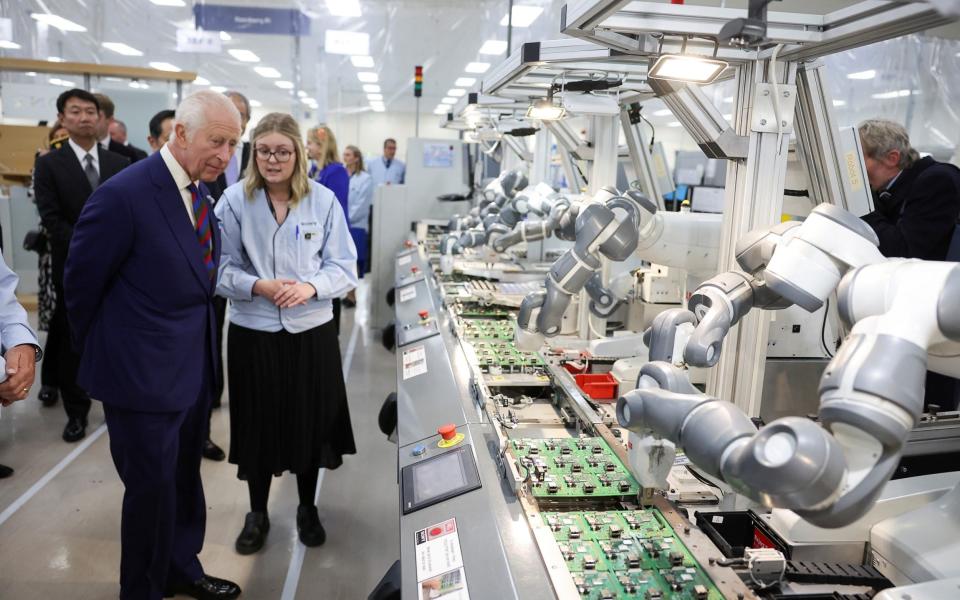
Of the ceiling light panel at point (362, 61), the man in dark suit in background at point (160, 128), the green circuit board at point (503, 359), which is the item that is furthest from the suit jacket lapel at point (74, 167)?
the ceiling light panel at point (362, 61)

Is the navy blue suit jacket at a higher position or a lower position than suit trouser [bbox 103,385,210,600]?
higher

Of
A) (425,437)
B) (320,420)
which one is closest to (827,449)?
(425,437)

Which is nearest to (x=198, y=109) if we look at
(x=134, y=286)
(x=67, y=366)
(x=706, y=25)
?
(x=134, y=286)

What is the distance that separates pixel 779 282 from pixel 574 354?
1.60 m

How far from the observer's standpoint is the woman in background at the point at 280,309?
247cm

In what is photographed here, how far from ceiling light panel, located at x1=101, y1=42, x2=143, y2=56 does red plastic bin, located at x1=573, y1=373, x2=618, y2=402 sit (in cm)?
791

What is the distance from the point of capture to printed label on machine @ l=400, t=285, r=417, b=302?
13.3 ft

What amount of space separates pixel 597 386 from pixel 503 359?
1.30 feet

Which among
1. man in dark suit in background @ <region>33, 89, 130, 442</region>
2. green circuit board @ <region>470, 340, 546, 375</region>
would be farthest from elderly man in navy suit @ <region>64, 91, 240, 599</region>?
man in dark suit in background @ <region>33, 89, 130, 442</region>

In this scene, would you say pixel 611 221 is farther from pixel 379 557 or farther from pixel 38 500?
pixel 38 500

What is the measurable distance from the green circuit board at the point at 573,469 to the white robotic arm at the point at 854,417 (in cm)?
50

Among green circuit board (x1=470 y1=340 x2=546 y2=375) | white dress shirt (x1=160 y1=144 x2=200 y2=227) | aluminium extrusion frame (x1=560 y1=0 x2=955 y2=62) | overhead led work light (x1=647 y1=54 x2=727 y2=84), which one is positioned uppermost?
aluminium extrusion frame (x1=560 y1=0 x2=955 y2=62)

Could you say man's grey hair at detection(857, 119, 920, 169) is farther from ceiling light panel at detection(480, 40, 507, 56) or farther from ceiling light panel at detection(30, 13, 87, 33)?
ceiling light panel at detection(30, 13, 87, 33)

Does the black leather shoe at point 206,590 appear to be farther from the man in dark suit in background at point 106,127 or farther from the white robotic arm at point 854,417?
the man in dark suit in background at point 106,127
